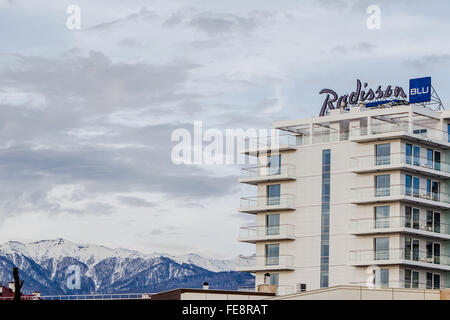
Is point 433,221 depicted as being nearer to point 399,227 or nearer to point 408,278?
point 399,227

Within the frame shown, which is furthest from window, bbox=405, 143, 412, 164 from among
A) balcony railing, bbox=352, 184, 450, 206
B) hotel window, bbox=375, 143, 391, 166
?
balcony railing, bbox=352, 184, 450, 206

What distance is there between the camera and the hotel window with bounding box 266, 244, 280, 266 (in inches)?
4956

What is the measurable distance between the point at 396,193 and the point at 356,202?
15.1 feet

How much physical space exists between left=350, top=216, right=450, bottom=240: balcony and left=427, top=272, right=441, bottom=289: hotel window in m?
3.91

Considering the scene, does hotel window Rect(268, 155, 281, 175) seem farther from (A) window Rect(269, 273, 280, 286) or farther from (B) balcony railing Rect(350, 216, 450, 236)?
(B) balcony railing Rect(350, 216, 450, 236)

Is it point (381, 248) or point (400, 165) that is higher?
point (400, 165)

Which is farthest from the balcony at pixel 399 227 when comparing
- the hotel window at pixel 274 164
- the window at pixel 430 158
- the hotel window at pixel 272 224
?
the hotel window at pixel 274 164

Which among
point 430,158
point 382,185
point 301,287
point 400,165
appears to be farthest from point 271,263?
point 430,158

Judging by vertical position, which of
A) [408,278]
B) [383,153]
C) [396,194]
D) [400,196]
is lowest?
[408,278]

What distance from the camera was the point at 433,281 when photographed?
4653 inches
